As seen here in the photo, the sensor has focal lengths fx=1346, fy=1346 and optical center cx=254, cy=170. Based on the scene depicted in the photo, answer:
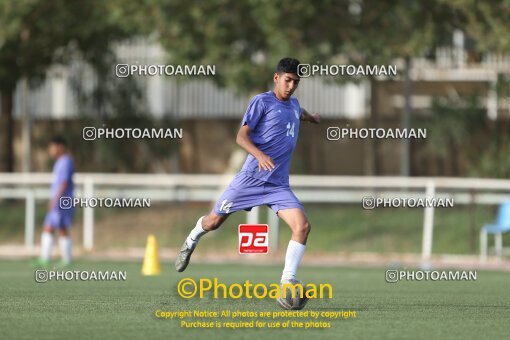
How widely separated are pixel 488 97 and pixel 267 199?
62.3 ft

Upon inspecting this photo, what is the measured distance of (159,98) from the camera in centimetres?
3431

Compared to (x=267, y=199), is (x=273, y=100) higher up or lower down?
higher up

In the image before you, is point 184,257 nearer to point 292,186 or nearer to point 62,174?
point 62,174

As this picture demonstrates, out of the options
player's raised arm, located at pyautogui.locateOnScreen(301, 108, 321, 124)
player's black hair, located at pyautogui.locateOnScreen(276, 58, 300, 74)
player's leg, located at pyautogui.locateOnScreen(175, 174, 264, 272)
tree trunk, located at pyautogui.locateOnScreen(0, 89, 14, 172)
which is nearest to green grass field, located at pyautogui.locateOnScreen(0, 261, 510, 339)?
player's leg, located at pyautogui.locateOnScreen(175, 174, 264, 272)

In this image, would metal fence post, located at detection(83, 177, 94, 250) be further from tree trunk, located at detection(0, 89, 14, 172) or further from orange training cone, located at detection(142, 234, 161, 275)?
orange training cone, located at detection(142, 234, 161, 275)

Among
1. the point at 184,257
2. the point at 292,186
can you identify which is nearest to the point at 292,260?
the point at 184,257

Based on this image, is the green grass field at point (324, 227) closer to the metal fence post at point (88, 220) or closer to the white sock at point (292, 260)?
the metal fence post at point (88, 220)

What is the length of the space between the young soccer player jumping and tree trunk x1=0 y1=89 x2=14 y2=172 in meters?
20.6

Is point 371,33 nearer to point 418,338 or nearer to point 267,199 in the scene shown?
point 267,199

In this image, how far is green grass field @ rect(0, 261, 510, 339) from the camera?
10.4 m

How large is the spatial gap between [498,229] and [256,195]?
40.7 feet

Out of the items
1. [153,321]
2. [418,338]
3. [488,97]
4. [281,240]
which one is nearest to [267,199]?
[153,321]

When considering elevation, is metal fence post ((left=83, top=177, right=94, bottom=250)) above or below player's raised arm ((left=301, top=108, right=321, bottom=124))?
below

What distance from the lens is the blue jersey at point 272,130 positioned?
12438 mm
